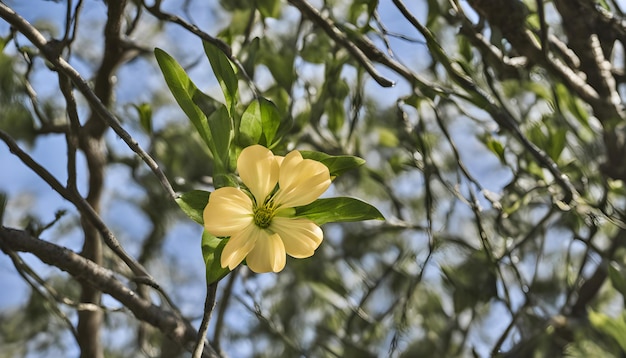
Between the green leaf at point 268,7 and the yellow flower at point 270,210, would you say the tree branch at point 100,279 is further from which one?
the green leaf at point 268,7

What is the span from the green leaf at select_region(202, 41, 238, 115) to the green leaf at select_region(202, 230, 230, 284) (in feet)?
0.15

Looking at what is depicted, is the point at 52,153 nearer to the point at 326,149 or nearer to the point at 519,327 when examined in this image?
the point at 326,149

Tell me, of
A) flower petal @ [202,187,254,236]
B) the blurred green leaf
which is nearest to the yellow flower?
flower petal @ [202,187,254,236]

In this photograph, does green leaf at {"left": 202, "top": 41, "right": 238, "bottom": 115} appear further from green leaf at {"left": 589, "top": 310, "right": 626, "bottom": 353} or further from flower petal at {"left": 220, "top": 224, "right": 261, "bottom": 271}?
green leaf at {"left": 589, "top": 310, "right": 626, "bottom": 353}

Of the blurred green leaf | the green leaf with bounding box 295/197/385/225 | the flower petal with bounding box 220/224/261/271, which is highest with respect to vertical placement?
the blurred green leaf

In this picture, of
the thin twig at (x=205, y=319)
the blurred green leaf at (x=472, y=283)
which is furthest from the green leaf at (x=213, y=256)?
the blurred green leaf at (x=472, y=283)

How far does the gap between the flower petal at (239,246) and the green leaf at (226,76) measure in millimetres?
47

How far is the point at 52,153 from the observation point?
2.51 feet

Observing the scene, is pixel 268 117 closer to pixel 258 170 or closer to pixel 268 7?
pixel 258 170

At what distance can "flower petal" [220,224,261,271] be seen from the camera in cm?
22

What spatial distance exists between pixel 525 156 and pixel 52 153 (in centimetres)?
50

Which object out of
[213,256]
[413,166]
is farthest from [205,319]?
[413,166]

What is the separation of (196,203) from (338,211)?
0.04 metres

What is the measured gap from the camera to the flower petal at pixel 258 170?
0.76 ft
